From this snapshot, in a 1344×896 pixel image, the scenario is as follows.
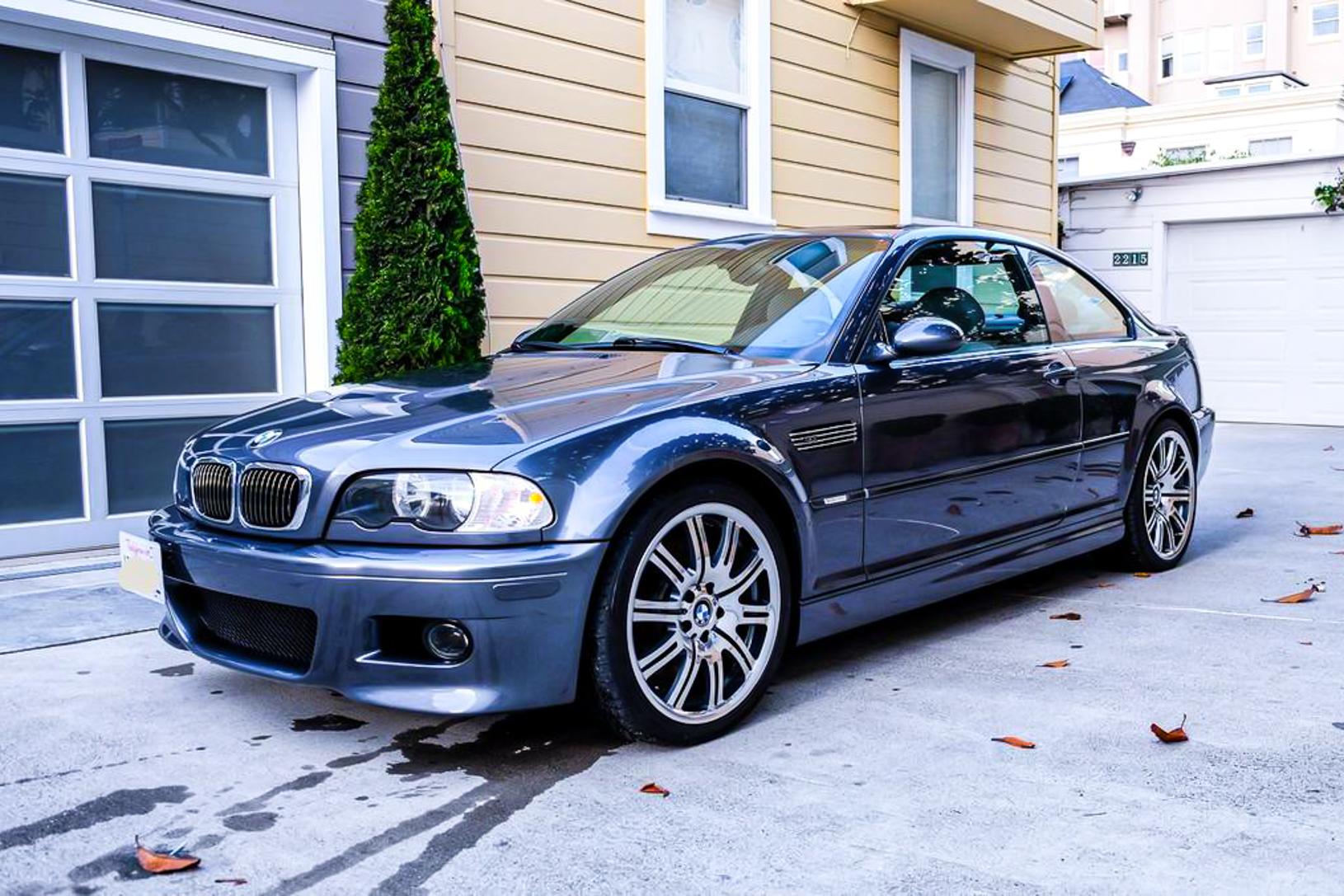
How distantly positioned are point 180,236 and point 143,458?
1.04 m

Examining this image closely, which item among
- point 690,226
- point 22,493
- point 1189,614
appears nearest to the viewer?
point 1189,614

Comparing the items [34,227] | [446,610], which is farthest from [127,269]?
[446,610]

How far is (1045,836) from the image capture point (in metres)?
2.79

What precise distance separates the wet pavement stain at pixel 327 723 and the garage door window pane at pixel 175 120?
130 inches

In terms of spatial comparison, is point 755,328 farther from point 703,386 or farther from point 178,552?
point 178,552

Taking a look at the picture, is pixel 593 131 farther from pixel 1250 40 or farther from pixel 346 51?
pixel 1250 40

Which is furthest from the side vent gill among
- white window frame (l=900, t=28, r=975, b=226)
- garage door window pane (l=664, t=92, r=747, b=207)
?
white window frame (l=900, t=28, r=975, b=226)

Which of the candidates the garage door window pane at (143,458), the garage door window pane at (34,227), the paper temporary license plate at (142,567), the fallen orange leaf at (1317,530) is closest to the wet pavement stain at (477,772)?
the paper temporary license plate at (142,567)

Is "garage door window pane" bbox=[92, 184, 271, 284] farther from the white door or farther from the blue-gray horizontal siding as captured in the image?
the blue-gray horizontal siding

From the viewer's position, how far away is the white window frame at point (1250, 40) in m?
38.1

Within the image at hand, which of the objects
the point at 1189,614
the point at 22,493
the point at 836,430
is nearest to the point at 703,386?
the point at 836,430

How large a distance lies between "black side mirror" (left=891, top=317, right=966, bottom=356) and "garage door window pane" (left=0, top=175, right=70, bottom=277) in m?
3.69

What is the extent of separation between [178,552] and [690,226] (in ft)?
17.8

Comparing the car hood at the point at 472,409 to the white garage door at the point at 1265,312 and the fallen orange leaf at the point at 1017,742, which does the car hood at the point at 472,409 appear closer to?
the fallen orange leaf at the point at 1017,742
